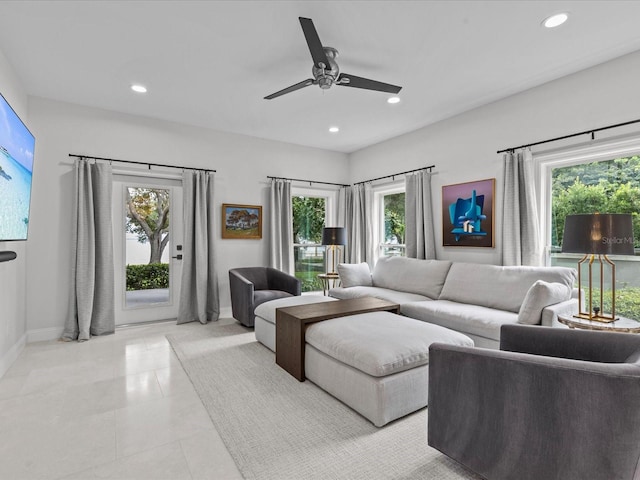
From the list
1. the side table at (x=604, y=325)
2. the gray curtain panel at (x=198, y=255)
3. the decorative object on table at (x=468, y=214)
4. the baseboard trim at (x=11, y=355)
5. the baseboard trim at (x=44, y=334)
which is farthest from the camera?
the gray curtain panel at (x=198, y=255)

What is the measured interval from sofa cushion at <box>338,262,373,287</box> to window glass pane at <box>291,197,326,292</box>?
1.21m

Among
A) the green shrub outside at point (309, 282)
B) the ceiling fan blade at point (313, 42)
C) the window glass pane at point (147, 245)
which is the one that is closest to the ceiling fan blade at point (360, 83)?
the ceiling fan blade at point (313, 42)

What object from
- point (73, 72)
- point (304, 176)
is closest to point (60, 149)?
point (73, 72)

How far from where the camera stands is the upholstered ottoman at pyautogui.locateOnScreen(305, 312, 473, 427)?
6.66 ft

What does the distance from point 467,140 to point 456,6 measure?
212 centimetres

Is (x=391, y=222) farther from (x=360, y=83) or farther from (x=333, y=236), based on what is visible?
(x=360, y=83)

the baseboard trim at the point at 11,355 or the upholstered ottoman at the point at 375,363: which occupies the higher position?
the upholstered ottoman at the point at 375,363

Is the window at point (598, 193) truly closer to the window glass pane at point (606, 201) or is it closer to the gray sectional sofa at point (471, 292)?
the window glass pane at point (606, 201)

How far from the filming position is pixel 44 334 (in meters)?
3.72

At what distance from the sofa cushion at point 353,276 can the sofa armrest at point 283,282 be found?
0.63 m

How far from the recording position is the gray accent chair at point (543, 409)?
1.20 m

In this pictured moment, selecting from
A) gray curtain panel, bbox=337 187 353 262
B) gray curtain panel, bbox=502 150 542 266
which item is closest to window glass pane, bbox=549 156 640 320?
gray curtain panel, bbox=502 150 542 266

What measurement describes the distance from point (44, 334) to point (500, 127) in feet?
18.6

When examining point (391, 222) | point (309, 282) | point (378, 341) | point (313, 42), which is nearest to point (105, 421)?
point (378, 341)
